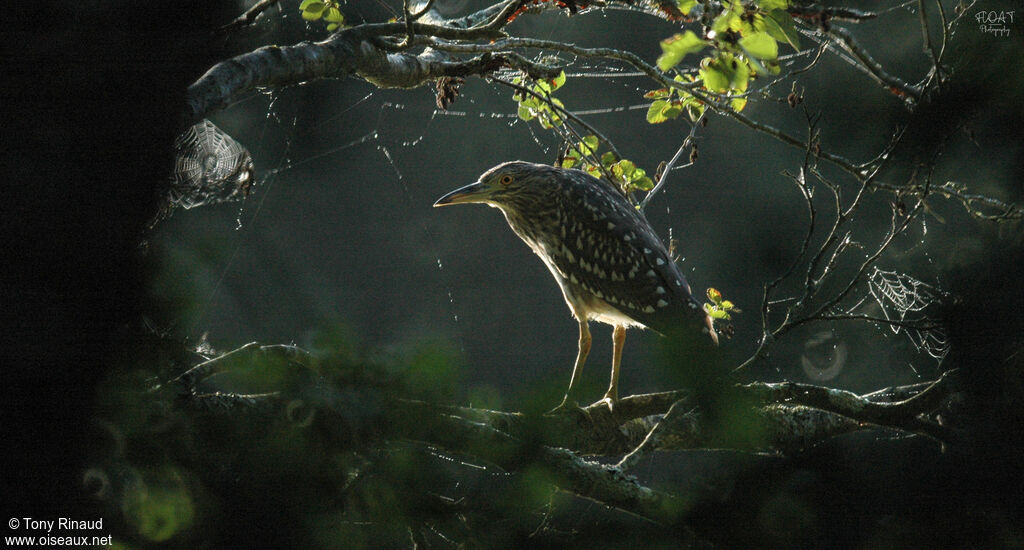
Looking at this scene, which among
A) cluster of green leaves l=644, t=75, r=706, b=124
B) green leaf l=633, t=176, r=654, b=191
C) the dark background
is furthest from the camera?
green leaf l=633, t=176, r=654, b=191

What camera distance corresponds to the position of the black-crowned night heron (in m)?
2.47

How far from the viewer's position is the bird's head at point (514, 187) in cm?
276

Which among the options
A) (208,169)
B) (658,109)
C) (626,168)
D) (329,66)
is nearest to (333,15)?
(329,66)

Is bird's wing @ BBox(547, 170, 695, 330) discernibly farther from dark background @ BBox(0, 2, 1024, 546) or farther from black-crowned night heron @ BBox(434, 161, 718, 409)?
dark background @ BBox(0, 2, 1024, 546)

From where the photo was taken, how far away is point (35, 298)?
2.39 feet

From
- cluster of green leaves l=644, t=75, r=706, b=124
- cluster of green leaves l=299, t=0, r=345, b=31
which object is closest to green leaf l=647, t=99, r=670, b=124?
cluster of green leaves l=644, t=75, r=706, b=124

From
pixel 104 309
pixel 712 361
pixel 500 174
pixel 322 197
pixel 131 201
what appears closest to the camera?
pixel 712 361

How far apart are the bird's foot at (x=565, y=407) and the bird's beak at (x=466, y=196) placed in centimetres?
208

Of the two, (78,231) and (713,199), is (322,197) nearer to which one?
(713,199)

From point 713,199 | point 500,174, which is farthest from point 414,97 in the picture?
point 500,174

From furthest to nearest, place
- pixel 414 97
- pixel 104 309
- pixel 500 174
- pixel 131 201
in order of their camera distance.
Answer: pixel 414 97
pixel 500 174
pixel 131 201
pixel 104 309

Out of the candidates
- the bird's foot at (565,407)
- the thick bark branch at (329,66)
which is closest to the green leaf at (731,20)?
the thick bark branch at (329,66)

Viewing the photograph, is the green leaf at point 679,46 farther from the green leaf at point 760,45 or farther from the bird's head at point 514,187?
the bird's head at point 514,187

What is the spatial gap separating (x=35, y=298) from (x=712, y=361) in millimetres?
633
